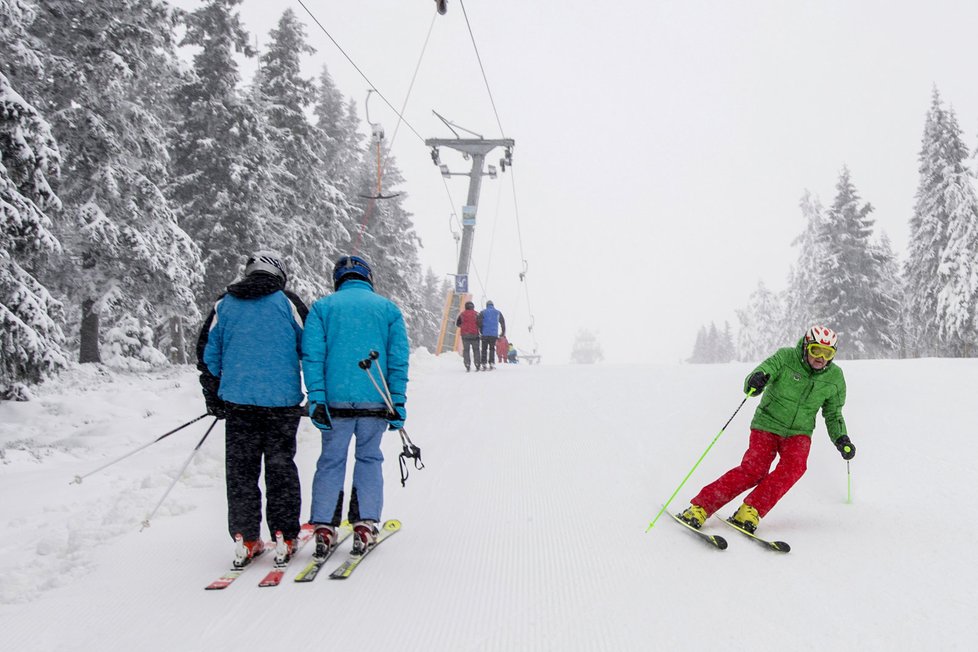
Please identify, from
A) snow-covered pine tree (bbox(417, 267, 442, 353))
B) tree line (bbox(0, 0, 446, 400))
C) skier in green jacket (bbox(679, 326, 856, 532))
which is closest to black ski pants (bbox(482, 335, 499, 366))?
tree line (bbox(0, 0, 446, 400))

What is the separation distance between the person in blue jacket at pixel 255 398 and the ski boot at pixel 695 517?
3036 millimetres

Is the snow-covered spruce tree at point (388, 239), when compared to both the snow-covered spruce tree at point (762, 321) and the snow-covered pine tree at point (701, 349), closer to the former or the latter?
the snow-covered spruce tree at point (762, 321)

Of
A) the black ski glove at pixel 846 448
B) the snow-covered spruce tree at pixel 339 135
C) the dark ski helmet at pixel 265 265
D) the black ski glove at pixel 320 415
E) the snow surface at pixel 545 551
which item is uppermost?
the snow-covered spruce tree at pixel 339 135

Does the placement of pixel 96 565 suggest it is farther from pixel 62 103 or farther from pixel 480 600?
pixel 62 103

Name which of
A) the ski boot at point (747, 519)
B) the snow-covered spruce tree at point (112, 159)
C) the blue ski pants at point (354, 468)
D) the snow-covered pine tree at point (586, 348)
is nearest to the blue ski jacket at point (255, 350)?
the blue ski pants at point (354, 468)

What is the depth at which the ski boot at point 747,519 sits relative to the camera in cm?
440

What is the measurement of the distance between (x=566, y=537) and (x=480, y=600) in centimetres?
122

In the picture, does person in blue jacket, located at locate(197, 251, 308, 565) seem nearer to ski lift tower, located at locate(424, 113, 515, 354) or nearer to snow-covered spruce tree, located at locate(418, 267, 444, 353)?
ski lift tower, located at locate(424, 113, 515, 354)

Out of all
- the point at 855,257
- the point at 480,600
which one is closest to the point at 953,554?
the point at 480,600

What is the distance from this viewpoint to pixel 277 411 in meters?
3.98

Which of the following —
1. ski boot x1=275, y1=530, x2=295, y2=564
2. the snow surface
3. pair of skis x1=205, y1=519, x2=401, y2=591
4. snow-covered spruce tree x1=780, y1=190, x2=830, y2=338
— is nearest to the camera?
the snow surface

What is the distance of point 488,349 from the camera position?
15.7m

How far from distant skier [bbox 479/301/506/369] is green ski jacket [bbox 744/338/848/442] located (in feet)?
35.0

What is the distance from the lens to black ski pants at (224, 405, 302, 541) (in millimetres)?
3926
